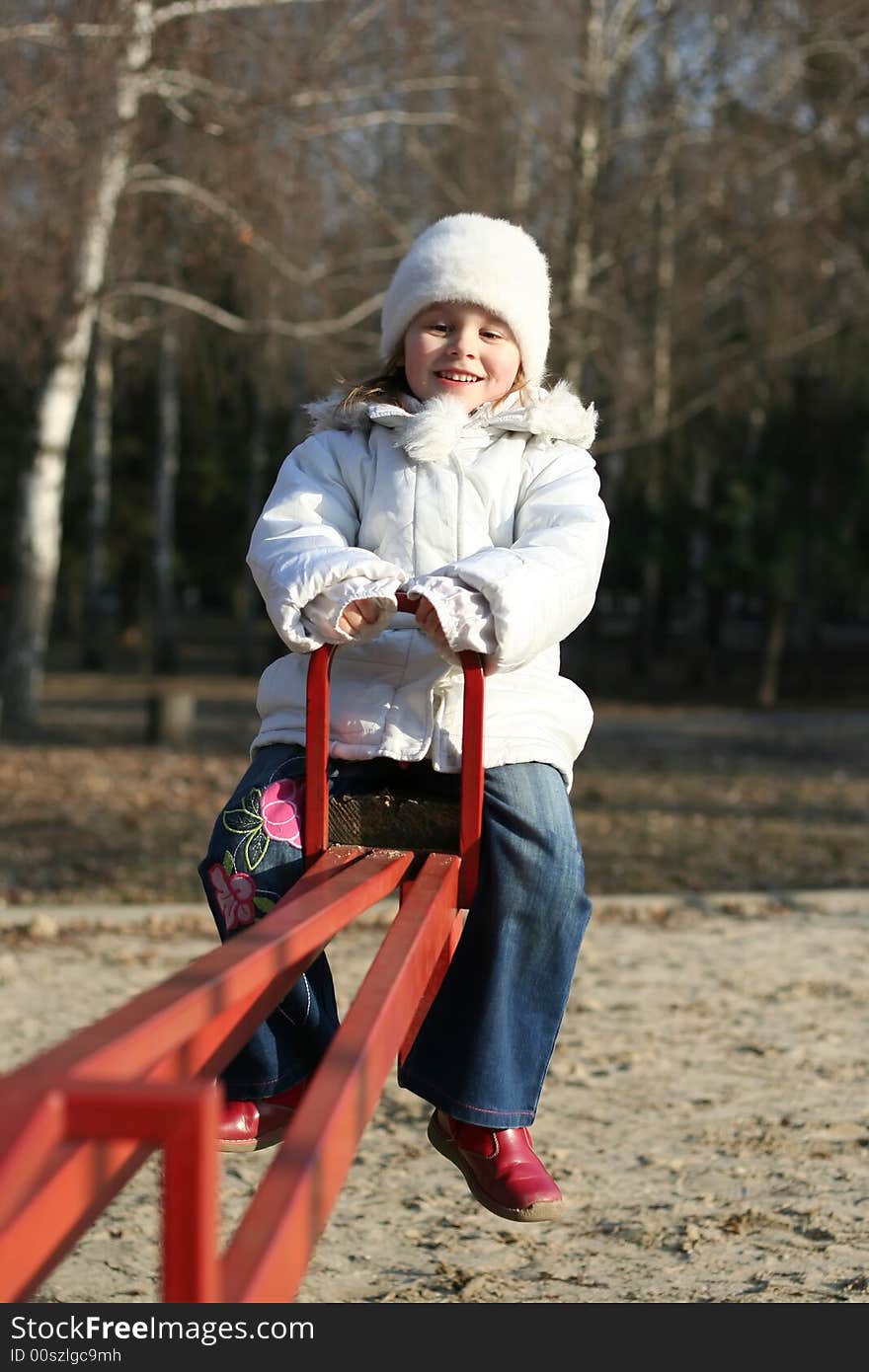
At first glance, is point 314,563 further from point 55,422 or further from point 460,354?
point 55,422

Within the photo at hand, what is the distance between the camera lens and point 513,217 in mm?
12914

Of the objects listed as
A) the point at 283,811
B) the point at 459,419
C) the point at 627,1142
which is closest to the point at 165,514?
the point at 627,1142

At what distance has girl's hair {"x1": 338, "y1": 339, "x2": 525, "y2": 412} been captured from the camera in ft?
9.71

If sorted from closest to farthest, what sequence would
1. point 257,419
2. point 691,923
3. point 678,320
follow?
point 691,923, point 678,320, point 257,419

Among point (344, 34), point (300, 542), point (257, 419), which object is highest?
point (344, 34)

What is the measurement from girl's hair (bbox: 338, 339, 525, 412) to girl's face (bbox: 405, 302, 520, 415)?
0.04 metres

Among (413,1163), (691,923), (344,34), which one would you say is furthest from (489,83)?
(413,1163)

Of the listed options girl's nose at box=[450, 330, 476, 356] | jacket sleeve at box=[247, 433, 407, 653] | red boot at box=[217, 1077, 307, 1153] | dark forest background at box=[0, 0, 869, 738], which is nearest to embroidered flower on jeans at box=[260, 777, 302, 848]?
jacket sleeve at box=[247, 433, 407, 653]

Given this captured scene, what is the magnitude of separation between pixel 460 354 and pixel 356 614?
2.37 ft

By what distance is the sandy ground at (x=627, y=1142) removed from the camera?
2.84 meters

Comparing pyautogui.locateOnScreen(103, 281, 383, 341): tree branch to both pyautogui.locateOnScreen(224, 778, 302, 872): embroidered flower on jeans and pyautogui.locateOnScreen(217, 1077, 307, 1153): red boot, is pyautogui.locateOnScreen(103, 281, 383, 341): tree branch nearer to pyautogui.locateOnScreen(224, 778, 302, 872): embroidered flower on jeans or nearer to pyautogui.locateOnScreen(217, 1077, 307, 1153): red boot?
pyautogui.locateOnScreen(224, 778, 302, 872): embroidered flower on jeans

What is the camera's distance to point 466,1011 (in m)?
2.73
